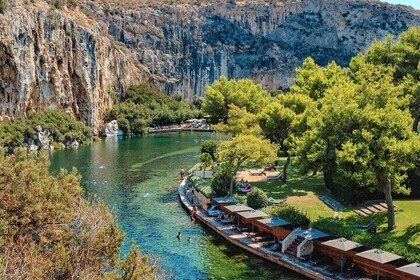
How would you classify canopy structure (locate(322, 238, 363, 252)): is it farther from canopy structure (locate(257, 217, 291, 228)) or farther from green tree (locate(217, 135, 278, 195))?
green tree (locate(217, 135, 278, 195))

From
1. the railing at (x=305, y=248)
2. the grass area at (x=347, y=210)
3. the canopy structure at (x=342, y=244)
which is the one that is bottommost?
the railing at (x=305, y=248)

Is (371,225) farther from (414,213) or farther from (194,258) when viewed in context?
(194,258)

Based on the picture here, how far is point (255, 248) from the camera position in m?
26.2

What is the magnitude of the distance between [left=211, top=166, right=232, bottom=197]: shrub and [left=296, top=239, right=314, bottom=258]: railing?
449 inches

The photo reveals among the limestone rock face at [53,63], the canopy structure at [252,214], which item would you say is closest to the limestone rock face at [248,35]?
the limestone rock face at [53,63]

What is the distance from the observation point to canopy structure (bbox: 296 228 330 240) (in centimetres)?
2446

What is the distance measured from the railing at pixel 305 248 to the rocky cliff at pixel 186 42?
68.8 m

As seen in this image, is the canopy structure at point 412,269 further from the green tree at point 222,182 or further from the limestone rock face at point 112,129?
the limestone rock face at point 112,129

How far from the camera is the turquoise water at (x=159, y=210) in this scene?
79.5 ft

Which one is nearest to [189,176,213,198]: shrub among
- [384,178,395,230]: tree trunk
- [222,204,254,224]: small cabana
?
[222,204,254,224]: small cabana

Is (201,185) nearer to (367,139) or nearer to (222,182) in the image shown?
(222,182)

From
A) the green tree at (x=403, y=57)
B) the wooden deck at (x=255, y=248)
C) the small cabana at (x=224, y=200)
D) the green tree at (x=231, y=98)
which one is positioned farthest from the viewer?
the green tree at (x=231, y=98)

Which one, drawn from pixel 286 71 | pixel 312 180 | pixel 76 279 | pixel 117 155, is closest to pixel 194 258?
pixel 76 279

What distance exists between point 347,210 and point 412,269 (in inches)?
377
